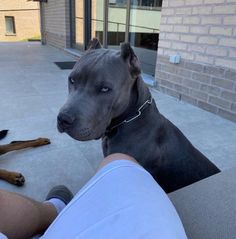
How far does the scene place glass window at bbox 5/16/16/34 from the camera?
59.4 feet

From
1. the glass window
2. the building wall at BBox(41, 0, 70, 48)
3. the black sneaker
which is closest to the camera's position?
the black sneaker

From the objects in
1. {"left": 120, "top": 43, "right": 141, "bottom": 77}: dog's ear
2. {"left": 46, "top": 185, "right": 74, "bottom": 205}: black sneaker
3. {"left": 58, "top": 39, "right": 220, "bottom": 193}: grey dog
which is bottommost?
{"left": 46, "top": 185, "right": 74, "bottom": 205}: black sneaker

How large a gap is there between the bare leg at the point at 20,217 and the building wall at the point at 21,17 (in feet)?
61.3

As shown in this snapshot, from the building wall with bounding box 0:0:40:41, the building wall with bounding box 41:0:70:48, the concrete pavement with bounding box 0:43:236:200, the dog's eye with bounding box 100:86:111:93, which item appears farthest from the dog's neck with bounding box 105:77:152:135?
the building wall with bounding box 0:0:40:41

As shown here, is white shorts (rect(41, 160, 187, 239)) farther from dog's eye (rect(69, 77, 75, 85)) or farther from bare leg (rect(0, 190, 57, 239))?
dog's eye (rect(69, 77, 75, 85))

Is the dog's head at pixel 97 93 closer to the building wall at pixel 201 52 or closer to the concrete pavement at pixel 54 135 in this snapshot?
the concrete pavement at pixel 54 135

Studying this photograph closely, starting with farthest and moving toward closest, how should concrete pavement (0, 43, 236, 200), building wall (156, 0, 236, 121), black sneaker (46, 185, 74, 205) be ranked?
building wall (156, 0, 236, 121) → concrete pavement (0, 43, 236, 200) → black sneaker (46, 185, 74, 205)

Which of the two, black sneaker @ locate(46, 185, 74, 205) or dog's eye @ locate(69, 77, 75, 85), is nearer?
dog's eye @ locate(69, 77, 75, 85)

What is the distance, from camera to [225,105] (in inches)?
126

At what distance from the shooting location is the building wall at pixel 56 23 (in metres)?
8.11

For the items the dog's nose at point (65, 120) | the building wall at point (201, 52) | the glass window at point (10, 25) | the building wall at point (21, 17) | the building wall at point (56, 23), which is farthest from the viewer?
the glass window at point (10, 25)

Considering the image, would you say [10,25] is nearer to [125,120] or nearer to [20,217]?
[125,120]

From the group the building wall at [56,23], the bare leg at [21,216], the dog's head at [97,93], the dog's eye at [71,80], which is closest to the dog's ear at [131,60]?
the dog's head at [97,93]

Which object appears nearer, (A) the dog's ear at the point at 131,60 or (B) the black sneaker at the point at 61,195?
(A) the dog's ear at the point at 131,60
